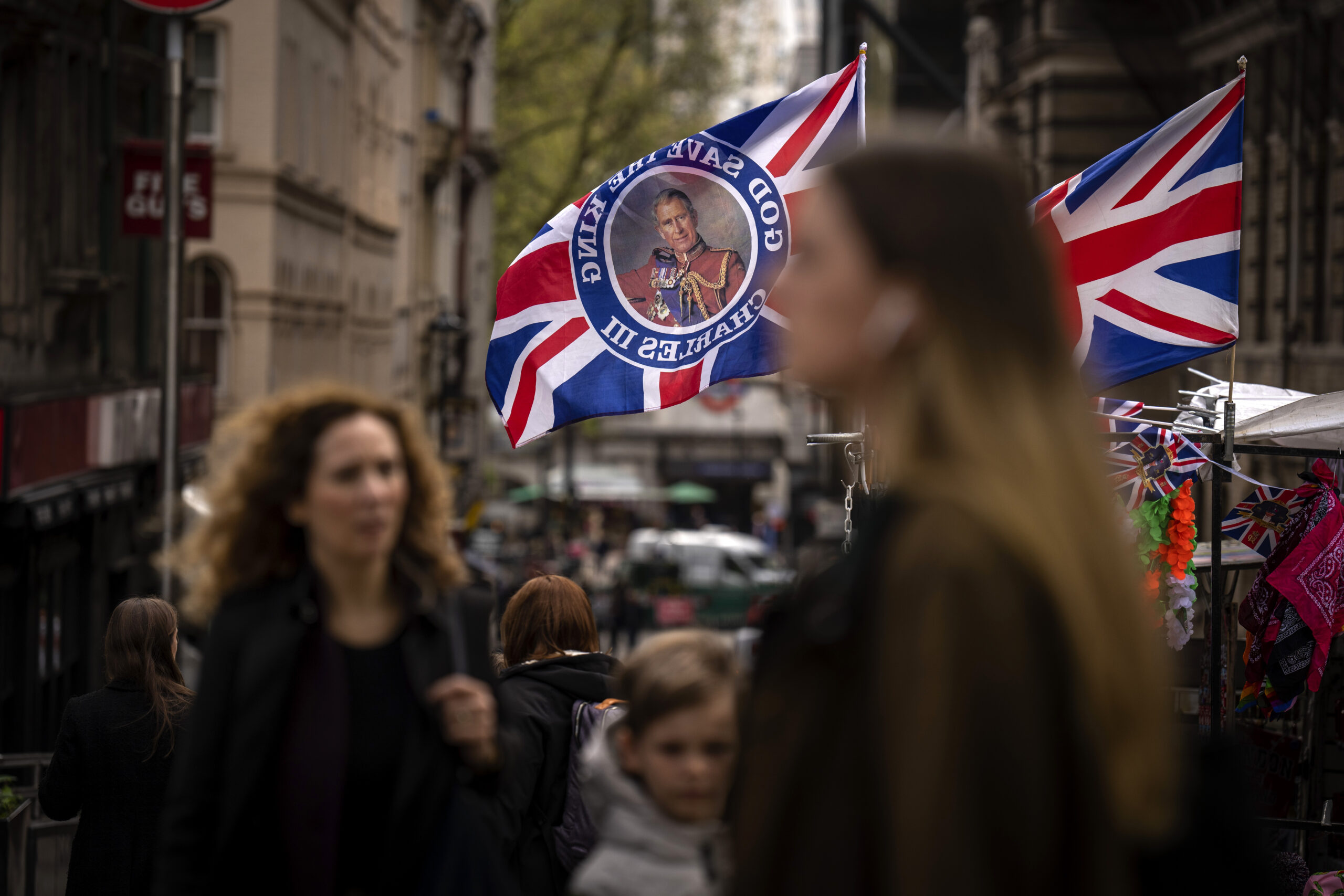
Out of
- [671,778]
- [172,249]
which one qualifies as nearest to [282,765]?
[671,778]

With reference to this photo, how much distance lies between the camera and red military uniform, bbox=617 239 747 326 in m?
7.51

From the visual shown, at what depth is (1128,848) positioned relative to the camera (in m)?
2.00

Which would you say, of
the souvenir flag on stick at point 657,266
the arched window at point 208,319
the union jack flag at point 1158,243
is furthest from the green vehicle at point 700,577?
the union jack flag at point 1158,243

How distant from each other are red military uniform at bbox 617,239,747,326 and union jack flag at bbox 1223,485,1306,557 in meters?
2.37

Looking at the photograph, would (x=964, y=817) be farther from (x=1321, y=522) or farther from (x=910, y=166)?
(x=1321, y=522)

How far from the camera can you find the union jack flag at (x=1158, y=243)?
7.16m

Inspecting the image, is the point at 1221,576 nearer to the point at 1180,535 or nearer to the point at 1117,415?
the point at 1180,535

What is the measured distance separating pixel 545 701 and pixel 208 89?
19.9 m

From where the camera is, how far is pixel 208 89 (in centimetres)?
2328

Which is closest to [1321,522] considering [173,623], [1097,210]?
[1097,210]

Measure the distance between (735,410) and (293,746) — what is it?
211 feet

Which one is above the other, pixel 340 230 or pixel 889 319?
pixel 340 230

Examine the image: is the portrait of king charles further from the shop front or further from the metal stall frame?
the shop front

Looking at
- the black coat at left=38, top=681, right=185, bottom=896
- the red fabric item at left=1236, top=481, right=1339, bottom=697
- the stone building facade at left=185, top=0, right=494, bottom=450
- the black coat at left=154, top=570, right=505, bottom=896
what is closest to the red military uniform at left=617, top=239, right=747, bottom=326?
the red fabric item at left=1236, top=481, right=1339, bottom=697
